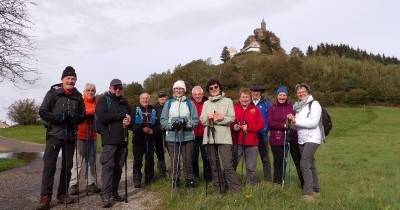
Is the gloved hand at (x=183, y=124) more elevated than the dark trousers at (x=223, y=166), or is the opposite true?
the gloved hand at (x=183, y=124)

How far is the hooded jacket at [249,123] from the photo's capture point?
8180mm

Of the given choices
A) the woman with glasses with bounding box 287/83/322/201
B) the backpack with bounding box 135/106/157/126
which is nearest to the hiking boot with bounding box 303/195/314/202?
the woman with glasses with bounding box 287/83/322/201

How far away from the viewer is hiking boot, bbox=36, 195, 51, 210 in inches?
283

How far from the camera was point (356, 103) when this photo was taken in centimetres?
7912

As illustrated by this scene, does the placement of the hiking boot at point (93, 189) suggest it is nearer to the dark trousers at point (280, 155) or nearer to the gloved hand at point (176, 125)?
the gloved hand at point (176, 125)

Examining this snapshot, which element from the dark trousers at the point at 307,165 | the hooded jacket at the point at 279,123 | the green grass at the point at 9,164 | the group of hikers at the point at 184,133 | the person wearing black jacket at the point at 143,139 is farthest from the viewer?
the green grass at the point at 9,164

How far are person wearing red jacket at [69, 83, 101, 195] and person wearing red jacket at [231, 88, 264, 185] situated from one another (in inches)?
128

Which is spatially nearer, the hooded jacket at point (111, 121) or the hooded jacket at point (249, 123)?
the hooded jacket at point (111, 121)

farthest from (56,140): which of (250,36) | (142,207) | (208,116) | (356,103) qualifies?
(250,36)

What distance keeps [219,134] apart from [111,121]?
2.17 meters

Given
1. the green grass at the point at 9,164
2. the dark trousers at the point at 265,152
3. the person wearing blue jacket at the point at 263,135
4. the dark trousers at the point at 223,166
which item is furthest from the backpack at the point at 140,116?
the green grass at the point at 9,164

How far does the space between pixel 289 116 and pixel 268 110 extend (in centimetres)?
93

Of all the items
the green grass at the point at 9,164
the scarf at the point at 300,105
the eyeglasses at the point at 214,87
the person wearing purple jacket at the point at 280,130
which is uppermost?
the eyeglasses at the point at 214,87

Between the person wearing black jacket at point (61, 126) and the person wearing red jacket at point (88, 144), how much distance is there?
3.04ft
